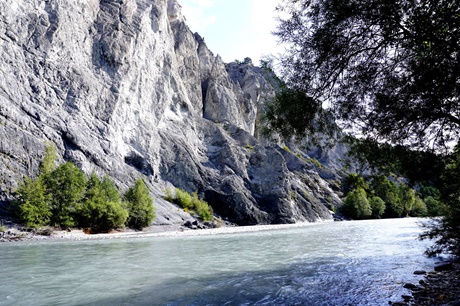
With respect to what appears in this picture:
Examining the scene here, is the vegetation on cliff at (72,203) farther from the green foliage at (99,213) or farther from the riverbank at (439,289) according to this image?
the riverbank at (439,289)

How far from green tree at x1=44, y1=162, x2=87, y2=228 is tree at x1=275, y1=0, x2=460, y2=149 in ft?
119

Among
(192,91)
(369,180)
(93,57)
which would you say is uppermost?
(192,91)

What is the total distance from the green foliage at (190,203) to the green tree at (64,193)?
1975cm

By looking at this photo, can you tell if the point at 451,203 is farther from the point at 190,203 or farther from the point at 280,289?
the point at 190,203

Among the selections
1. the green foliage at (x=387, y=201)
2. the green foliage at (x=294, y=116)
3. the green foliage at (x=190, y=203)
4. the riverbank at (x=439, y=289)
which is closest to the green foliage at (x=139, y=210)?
the green foliage at (x=190, y=203)

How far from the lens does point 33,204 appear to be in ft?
113

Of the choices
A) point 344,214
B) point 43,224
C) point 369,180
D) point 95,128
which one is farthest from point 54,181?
point 344,214

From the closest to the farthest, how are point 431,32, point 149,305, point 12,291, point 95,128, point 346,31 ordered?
point 431,32 < point 346,31 < point 149,305 < point 12,291 < point 95,128

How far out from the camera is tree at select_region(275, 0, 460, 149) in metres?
5.68

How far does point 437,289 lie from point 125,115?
58.9m

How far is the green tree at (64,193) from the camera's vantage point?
3678 cm

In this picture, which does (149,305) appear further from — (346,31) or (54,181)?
(54,181)

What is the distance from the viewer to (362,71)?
720 centimetres

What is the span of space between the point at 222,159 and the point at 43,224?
4517 centimetres
